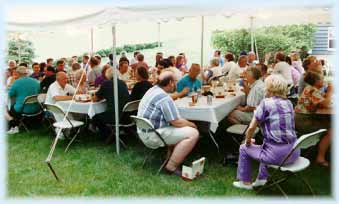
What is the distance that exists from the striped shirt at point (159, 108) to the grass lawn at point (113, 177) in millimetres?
614

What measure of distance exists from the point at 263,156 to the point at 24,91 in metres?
4.18

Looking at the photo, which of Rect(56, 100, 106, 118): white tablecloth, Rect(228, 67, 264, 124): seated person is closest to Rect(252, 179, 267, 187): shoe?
Rect(228, 67, 264, 124): seated person

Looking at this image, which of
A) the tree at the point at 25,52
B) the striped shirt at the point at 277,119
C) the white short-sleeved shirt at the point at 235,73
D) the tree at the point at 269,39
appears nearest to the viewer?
the striped shirt at the point at 277,119

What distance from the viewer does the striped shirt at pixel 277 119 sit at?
3387 millimetres

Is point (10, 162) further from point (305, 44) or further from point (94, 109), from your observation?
point (305, 44)

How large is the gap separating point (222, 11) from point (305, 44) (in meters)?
11.9

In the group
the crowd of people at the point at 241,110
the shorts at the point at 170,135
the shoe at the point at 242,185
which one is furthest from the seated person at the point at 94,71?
the shoe at the point at 242,185

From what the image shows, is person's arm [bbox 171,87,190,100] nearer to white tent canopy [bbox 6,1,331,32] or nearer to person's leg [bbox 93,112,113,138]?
person's leg [bbox 93,112,113,138]

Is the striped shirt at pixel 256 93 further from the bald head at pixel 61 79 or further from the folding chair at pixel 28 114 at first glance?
the folding chair at pixel 28 114

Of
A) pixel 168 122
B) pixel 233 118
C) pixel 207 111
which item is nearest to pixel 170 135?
pixel 168 122

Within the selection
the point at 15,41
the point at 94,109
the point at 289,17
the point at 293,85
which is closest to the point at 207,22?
the point at 289,17

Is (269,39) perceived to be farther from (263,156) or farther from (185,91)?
(263,156)

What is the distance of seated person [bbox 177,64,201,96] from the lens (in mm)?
5727

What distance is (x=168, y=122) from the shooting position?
4160 mm
